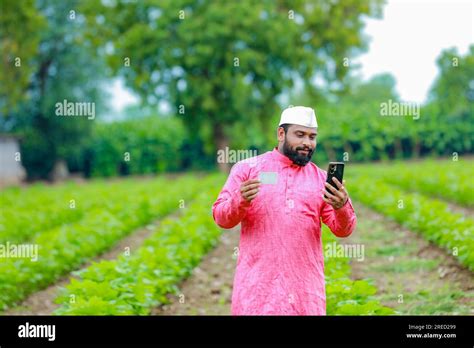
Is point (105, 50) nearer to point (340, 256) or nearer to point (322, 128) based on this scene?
point (322, 128)

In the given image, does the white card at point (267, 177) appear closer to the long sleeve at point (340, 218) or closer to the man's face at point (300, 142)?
the man's face at point (300, 142)

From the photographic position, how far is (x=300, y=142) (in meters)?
4.64

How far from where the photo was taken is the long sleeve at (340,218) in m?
4.57

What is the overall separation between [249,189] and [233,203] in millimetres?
156

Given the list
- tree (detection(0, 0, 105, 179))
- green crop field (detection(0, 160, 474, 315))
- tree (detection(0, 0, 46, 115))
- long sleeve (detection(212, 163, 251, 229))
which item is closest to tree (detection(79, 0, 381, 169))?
tree (detection(0, 0, 46, 115))

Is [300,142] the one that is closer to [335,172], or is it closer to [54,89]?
[335,172]

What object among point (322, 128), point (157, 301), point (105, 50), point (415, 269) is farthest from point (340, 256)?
point (322, 128)

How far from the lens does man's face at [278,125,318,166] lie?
15.2 ft

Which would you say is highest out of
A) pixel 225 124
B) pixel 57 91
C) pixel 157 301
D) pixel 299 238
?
pixel 57 91

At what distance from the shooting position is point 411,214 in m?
13.2

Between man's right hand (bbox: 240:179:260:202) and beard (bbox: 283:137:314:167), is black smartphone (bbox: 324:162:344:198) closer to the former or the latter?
beard (bbox: 283:137:314:167)

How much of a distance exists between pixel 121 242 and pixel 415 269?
19.1 ft

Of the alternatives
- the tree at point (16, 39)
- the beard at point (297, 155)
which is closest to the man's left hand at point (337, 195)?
the beard at point (297, 155)

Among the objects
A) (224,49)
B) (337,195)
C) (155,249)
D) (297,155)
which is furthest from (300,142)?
(224,49)
